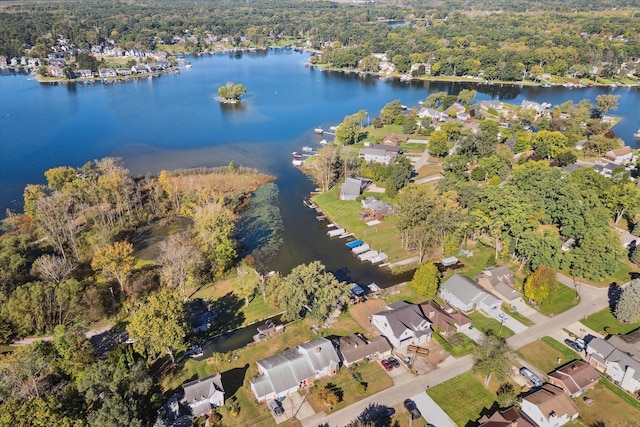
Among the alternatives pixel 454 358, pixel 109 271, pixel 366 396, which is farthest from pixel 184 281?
pixel 454 358

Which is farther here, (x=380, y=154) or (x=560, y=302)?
(x=380, y=154)

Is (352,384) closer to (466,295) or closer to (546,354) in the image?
(466,295)

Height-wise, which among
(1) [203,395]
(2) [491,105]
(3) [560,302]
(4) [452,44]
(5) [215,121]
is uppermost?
(4) [452,44]

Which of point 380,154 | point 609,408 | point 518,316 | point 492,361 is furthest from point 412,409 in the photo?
point 380,154

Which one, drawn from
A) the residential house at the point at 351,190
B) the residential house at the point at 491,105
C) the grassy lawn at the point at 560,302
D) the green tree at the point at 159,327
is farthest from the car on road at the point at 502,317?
the residential house at the point at 491,105

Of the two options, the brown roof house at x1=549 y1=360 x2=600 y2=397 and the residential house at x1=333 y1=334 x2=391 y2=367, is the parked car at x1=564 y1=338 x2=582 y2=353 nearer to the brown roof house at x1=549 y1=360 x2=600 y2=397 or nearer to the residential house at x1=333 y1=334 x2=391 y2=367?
the brown roof house at x1=549 y1=360 x2=600 y2=397
